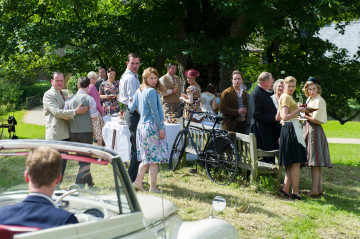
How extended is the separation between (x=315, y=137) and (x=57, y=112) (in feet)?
13.9

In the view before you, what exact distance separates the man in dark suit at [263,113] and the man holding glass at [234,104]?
2.68 feet

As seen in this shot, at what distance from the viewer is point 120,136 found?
9773 millimetres

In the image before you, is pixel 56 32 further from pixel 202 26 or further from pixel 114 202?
pixel 114 202

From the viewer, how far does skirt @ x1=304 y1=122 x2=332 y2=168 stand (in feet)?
27.5

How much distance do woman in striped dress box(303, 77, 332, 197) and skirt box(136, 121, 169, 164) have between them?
2.51 metres

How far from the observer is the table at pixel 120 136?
9.69 m

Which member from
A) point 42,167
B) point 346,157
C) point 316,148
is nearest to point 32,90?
point 346,157

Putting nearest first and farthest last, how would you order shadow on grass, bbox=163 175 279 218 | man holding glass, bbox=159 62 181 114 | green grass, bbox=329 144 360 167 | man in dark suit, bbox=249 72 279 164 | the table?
1. shadow on grass, bbox=163 175 279 218
2. man in dark suit, bbox=249 72 279 164
3. the table
4. man holding glass, bbox=159 62 181 114
5. green grass, bbox=329 144 360 167

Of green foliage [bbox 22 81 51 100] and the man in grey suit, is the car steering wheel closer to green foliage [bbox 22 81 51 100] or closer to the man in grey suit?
the man in grey suit

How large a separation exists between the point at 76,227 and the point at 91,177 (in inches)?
32.9

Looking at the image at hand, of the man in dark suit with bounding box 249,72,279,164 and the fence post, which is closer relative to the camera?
the fence post

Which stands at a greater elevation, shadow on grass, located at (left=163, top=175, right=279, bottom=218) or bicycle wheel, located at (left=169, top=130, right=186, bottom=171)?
bicycle wheel, located at (left=169, top=130, right=186, bottom=171)

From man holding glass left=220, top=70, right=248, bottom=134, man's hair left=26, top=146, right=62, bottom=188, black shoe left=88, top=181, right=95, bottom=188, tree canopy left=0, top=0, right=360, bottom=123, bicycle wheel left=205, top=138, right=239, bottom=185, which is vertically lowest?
bicycle wheel left=205, top=138, right=239, bottom=185

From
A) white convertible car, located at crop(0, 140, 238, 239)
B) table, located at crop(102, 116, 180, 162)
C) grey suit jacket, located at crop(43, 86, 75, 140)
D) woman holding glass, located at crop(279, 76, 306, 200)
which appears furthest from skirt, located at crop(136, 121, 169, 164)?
white convertible car, located at crop(0, 140, 238, 239)
